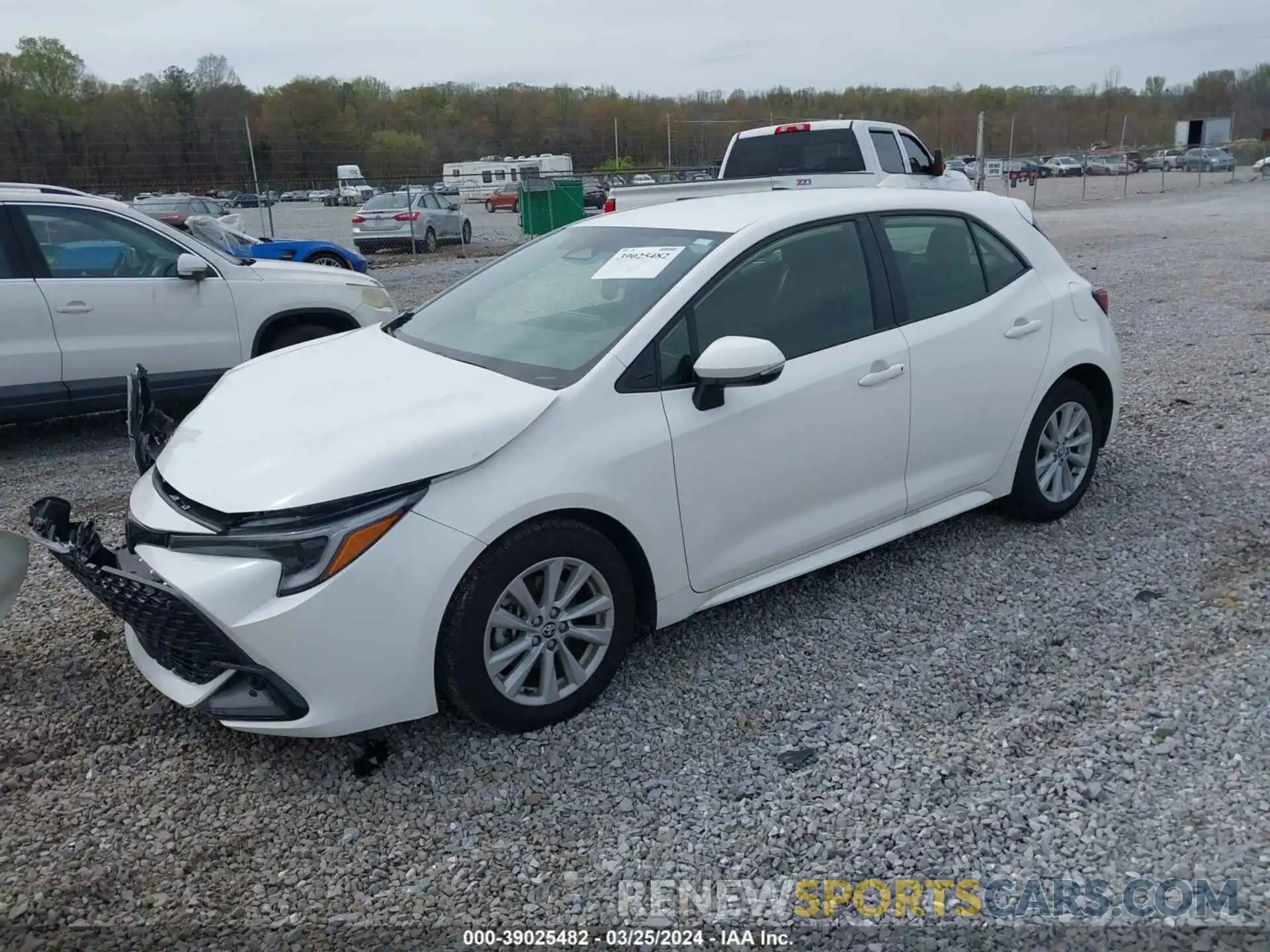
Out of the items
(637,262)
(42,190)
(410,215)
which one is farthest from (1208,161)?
(637,262)

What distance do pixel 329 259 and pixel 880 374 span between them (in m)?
13.8

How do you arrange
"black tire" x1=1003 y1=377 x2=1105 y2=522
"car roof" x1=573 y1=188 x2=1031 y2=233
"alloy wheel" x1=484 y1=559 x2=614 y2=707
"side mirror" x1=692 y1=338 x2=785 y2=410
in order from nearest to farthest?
1. "alloy wheel" x1=484 y1=559 x2=614 y2=707
2. "side mirror" x1=692 y1=338 x2=785 y2=410
3. "car roof" x1=573 y1=188 x2=1031 y2=233
4. "black tire" x1=1003 y1=377 x2=1105 y2=522

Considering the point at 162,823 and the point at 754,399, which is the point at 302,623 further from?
the point at 754,399

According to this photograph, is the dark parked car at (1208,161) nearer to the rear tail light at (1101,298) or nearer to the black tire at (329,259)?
the black tire at (329,259)

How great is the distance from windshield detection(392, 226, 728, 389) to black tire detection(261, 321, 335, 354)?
3198mm

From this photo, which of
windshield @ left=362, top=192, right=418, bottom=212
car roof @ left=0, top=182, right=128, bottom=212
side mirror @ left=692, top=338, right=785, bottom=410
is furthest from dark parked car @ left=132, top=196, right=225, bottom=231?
side mirror @ left=692, top=338, right=785, bottom=410

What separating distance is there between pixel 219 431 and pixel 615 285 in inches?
59.3

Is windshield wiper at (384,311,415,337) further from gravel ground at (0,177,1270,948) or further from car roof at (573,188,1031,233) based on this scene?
gravel ground at (0,177,1270,948)

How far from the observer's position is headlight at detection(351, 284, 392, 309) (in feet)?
24.9

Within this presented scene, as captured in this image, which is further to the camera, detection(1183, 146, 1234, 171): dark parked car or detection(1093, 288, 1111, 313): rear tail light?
detection(1183, 146, 1234, 171): dark parked car

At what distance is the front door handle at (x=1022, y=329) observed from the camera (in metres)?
4.43

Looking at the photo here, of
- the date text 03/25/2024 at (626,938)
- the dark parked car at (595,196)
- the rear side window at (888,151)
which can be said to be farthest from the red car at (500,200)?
the date text 03/25/2024 at (626,938)

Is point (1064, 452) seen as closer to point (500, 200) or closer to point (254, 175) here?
point (254, 175)

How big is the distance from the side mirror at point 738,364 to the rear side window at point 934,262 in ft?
3.49
